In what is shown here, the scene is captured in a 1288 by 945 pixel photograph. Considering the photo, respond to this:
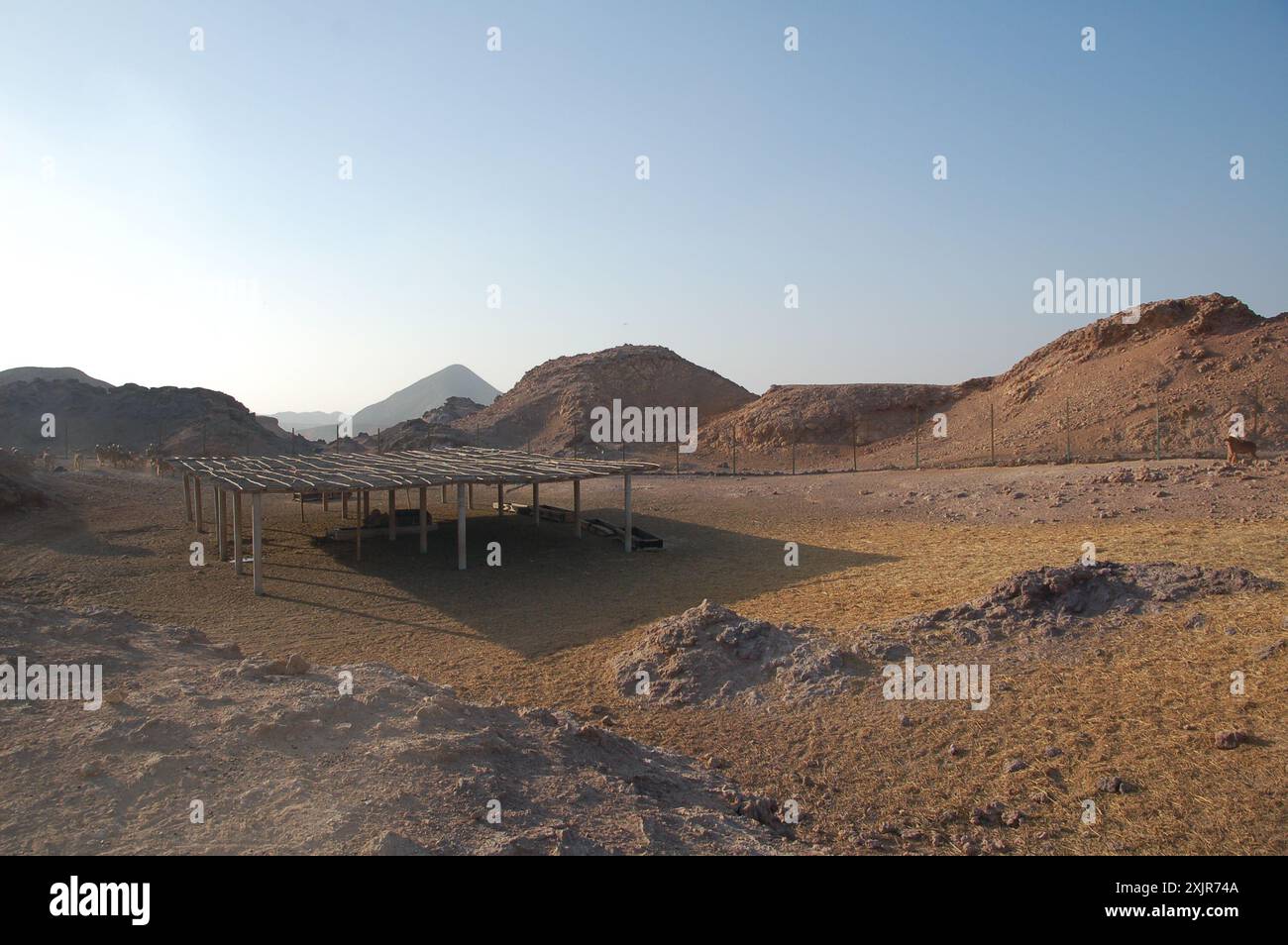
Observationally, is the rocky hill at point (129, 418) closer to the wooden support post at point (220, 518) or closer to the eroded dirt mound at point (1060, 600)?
the wooden support post at point (220, 518)

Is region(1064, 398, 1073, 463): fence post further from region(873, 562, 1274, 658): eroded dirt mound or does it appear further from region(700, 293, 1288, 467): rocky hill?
region(873, 562, 1274, 658): eroded dirt mound

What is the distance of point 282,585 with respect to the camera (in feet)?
48.2

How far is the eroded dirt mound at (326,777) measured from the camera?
15.4ft

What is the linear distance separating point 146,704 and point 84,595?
29.0 feet

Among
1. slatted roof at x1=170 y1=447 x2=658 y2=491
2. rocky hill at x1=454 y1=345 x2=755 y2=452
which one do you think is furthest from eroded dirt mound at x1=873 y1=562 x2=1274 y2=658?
rocky hill at x1=454 y1=345 x2=755 y2=452

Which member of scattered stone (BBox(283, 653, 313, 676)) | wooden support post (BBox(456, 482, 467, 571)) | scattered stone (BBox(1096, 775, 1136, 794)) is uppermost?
wooden support post (BBox(456, 482, 467, 571))

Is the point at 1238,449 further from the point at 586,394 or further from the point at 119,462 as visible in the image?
the point at 119,462

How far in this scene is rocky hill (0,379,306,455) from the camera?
139 feet

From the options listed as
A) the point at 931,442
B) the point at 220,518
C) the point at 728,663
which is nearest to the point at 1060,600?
the point at 728,663

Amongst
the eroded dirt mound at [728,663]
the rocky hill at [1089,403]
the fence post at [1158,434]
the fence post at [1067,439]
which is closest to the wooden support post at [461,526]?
the eroded dirt mound at [728,663]

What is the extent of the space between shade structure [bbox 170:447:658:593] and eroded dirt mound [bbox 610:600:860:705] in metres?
6.48

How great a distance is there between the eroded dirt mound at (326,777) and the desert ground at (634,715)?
1.0 inches

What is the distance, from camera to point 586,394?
5047 cm
